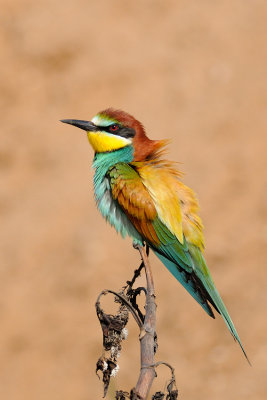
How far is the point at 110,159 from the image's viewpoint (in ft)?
9.00

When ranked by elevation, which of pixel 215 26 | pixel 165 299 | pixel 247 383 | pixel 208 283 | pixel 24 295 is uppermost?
pixel 215 26

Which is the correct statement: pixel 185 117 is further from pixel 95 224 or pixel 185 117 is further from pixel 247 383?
pixel 247 383

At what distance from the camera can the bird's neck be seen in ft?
8.93

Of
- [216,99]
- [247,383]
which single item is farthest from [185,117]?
[247,383]

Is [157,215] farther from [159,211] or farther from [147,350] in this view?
[147,350]

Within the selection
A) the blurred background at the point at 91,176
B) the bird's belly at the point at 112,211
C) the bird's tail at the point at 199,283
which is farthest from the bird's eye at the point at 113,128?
the blurred background at the point at 91,176

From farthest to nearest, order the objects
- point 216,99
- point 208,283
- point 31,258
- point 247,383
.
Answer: point 216,99, point 31,258, point 247,383, point 208,283

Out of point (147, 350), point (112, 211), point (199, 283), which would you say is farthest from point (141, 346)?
point (112, 211)

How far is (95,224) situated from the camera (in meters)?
5.68

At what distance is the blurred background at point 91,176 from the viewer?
5438 millimetres

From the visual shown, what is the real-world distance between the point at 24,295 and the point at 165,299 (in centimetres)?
93

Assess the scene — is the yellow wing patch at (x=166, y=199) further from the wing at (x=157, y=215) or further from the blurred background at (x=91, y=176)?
the blurred background at (x=91, y=176)

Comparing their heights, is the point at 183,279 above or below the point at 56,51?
below

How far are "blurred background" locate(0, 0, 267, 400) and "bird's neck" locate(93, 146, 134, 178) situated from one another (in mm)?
2679
